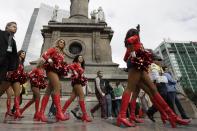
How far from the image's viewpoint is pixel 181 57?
11744 centimetres

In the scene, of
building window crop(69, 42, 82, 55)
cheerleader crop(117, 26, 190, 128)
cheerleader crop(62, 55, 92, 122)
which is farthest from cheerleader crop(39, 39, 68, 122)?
building window crop(69, 42, 82, 55)

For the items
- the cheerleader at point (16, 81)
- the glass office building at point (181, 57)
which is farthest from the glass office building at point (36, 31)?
the cheerleader at point (16, 81)

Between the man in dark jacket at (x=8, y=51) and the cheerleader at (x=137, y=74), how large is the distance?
3008 millimetres

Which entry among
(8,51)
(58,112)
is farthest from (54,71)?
(8,51)

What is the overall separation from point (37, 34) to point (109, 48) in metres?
88.7

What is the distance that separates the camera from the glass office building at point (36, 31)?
102m

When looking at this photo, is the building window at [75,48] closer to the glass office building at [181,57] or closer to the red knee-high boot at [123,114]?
the red knee-high boot at [123,114]

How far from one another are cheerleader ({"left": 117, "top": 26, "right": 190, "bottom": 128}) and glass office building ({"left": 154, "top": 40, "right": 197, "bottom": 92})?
99.6 meters

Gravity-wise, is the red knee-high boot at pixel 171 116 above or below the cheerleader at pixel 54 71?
below

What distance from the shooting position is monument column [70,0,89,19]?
26794mm

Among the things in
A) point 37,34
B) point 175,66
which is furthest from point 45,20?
point 175,66

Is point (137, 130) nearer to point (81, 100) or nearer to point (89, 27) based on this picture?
point (81, 100)

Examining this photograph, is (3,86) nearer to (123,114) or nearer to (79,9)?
(123,114)

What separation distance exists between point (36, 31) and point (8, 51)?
10644 cm
